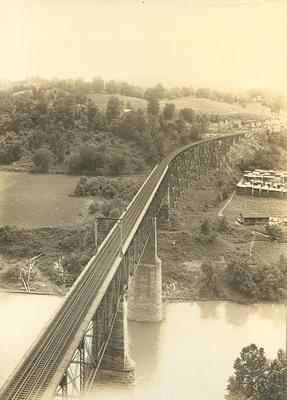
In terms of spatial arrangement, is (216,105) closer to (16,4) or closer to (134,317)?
(16,4)

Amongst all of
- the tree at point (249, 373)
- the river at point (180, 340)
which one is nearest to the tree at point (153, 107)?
the river at point (180, 340)

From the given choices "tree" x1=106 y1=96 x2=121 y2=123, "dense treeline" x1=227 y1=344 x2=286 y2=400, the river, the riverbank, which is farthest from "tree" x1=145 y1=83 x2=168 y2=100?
"dense treeline" x1=227 y1=344 x2=286 y2=400

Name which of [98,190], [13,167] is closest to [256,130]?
[98,190]

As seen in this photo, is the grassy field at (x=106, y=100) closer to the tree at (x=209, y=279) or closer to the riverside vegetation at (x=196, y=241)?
the riverside vegetation at (x=196, y=241)

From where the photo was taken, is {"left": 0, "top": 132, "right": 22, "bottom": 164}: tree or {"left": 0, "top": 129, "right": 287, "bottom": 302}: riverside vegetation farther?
{"left": 0, "top": 129, "right": 287, "bottom": 302}: riverside vegetation

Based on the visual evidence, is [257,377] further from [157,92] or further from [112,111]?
[112,111]

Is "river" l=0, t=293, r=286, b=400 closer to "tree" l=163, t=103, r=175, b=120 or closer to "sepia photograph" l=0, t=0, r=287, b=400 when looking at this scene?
"sepia photograph" l=0, t=0, r=287, b=400

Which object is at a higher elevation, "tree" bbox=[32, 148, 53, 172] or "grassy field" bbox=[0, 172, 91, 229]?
"tree" bbox=[32, 148, 53, 172]
